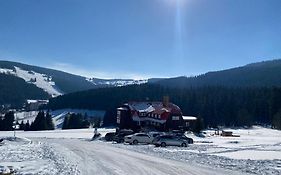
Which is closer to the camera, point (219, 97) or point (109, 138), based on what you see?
point (109, 138)

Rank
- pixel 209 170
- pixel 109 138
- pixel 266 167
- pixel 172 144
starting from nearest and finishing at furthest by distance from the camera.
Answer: pixel 209 170, pixel 266 167, pixel 172 144, pixel 109 138

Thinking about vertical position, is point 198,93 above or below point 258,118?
above

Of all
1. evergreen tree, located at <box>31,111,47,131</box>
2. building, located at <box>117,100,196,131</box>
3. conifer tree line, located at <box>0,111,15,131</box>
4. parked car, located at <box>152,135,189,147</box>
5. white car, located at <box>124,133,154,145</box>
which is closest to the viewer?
parked car, located at <box>152,135,189,147</box>

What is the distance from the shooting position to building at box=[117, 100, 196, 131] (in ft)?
290

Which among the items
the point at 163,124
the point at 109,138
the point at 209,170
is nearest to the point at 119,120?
the point at 163,124

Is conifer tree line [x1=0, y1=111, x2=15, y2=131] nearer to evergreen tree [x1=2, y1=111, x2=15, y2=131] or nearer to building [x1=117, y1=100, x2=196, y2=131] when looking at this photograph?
evergreen tree [x1=2, y1=111, x2=15, y2=131]

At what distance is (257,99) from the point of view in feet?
483

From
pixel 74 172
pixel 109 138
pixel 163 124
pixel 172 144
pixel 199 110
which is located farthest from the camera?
pixel 199 110

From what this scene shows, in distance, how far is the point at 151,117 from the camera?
89.8 m

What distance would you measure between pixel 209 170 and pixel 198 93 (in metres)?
149

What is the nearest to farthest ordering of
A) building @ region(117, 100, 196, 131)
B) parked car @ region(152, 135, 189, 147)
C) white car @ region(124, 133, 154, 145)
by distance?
1. parked car @ region(152, 135, 189, 147)
2. white car @ region(124, 133, 154, 145)
3. building @ region(117, 100, 196, 131)

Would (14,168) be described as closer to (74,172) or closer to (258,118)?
(74,172)

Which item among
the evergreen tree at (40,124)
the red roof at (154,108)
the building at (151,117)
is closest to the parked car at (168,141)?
the building at (151,117)

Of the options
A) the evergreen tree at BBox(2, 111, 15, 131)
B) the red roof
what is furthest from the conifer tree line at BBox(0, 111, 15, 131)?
the red roof
